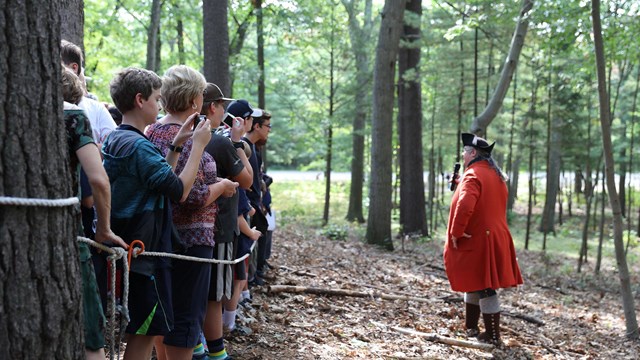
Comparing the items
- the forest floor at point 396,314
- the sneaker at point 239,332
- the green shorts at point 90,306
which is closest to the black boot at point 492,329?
the forest floor at point 396,314

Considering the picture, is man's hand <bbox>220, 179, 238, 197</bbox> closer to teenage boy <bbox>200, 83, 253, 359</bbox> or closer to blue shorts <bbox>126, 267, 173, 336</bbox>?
teenage boy <bbox>200, 83, 253, 359</bbox>

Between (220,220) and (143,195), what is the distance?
44.5 inches

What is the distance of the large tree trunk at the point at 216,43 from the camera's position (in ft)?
31.7

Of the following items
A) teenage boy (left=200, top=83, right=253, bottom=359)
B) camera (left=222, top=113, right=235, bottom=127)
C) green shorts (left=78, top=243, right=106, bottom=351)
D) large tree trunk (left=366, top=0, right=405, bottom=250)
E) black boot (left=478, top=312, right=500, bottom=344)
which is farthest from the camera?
large tree trunk (left=366, top=0, right=405, bottom=250)

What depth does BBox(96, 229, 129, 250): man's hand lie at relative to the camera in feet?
9.90

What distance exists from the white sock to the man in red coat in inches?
111

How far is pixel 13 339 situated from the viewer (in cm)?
224

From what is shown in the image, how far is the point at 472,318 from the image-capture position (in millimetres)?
7090

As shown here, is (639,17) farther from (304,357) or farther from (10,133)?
(10,133)

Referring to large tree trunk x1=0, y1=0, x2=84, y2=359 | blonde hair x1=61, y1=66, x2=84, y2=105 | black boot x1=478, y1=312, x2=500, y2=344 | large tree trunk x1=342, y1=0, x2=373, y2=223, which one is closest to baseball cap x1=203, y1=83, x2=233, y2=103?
blonde hair x1=61, y1=66, x2=84, y2=105

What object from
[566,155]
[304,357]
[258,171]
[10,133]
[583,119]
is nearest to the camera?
[10,133]

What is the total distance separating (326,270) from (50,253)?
722cm

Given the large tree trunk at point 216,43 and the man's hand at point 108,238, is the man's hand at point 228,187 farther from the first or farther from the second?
the large tree trunk at point 216,43

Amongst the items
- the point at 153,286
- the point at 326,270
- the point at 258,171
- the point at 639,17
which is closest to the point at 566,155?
the point at 639,17
